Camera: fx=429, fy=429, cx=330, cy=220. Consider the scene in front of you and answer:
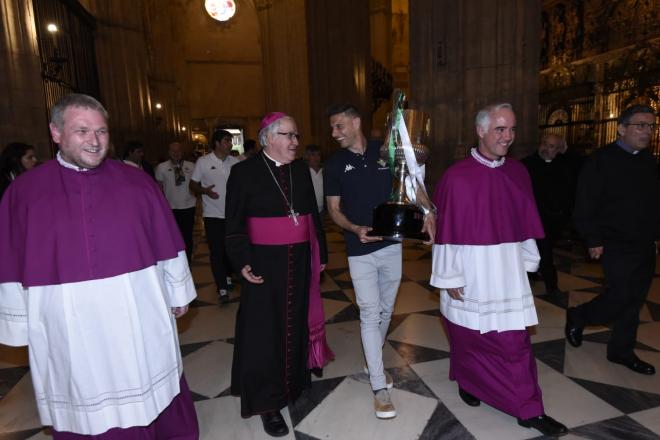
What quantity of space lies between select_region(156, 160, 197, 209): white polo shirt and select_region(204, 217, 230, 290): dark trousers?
821mm

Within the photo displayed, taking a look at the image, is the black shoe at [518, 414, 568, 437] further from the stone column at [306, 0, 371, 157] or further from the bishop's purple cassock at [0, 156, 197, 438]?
the stone column at [306, 0, 371, 157]

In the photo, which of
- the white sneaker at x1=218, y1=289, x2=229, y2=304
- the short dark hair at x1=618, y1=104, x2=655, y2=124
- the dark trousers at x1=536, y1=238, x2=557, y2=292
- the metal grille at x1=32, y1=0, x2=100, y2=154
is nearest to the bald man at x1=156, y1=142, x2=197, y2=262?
the white sneaker at x1=218, y1=289, x2=229, y2=304

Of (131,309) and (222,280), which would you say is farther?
(222,280)

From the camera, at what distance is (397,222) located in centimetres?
218

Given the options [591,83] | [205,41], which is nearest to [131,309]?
[591,83]

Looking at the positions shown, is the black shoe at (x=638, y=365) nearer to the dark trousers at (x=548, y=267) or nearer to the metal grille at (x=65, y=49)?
the dark trousers at (x=548, y=267)

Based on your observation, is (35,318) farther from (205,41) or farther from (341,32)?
(205,41)

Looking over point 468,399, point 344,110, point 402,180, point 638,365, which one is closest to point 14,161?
point 344,110

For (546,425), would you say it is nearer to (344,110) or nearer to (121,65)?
(344,110)

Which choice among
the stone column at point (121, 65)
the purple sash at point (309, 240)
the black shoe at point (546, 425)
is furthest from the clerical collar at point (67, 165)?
the stone column at point (121, 65)

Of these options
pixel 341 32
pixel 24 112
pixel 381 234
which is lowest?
pixel 381 234

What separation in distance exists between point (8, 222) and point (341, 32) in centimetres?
1308

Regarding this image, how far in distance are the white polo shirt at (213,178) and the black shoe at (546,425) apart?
147 inches

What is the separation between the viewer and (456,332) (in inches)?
106
